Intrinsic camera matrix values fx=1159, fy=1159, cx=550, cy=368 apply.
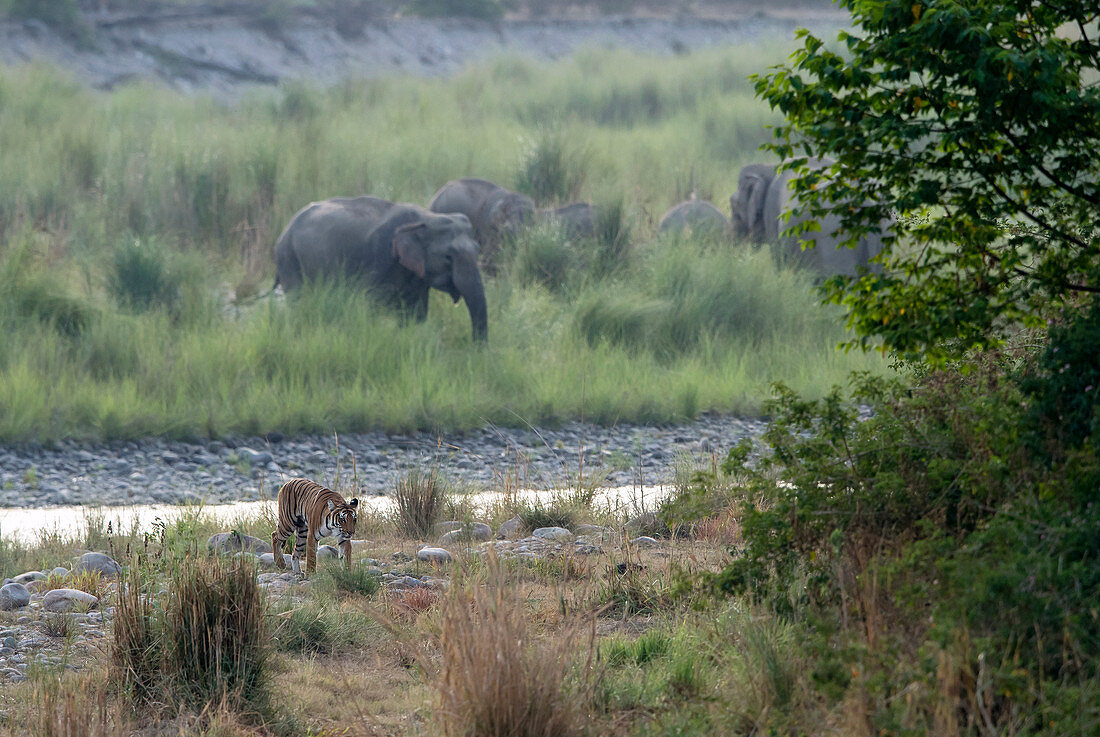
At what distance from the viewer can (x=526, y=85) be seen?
26.9 metres

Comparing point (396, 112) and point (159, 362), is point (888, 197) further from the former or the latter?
point (396, 112)

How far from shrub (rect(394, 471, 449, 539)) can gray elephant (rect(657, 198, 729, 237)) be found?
8.00 m

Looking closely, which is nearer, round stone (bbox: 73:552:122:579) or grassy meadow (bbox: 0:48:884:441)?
round stone (bbox: 73:552:122:579)

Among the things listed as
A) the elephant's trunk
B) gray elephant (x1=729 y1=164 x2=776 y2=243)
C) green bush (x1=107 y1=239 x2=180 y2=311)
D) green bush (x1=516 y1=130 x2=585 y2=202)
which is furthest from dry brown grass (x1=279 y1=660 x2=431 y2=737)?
green bush (x1=516 y1=130 x2=585 y2=202)

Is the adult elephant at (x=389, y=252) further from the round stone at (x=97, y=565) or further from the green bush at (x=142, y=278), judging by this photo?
the round stone at (x=97, y=565)

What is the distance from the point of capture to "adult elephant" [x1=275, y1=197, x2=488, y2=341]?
11.8 m

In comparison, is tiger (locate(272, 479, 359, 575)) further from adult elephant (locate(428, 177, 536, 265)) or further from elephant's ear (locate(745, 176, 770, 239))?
elephant's ear (locate(745, 176, 770, 239))

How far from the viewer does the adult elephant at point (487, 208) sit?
14305mm

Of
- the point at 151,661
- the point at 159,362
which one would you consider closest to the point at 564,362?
the point at 159,362

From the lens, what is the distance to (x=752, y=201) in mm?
15188

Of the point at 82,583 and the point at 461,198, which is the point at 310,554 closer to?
the point at 82,583

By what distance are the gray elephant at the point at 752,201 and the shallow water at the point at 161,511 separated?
770 cm

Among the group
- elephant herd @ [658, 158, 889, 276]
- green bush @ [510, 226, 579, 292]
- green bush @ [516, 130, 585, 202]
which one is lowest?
green bush @ [510, 226, 579, 292]

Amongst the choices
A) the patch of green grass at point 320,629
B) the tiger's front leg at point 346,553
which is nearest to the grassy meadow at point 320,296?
the tiger's front leg at point 346,553
